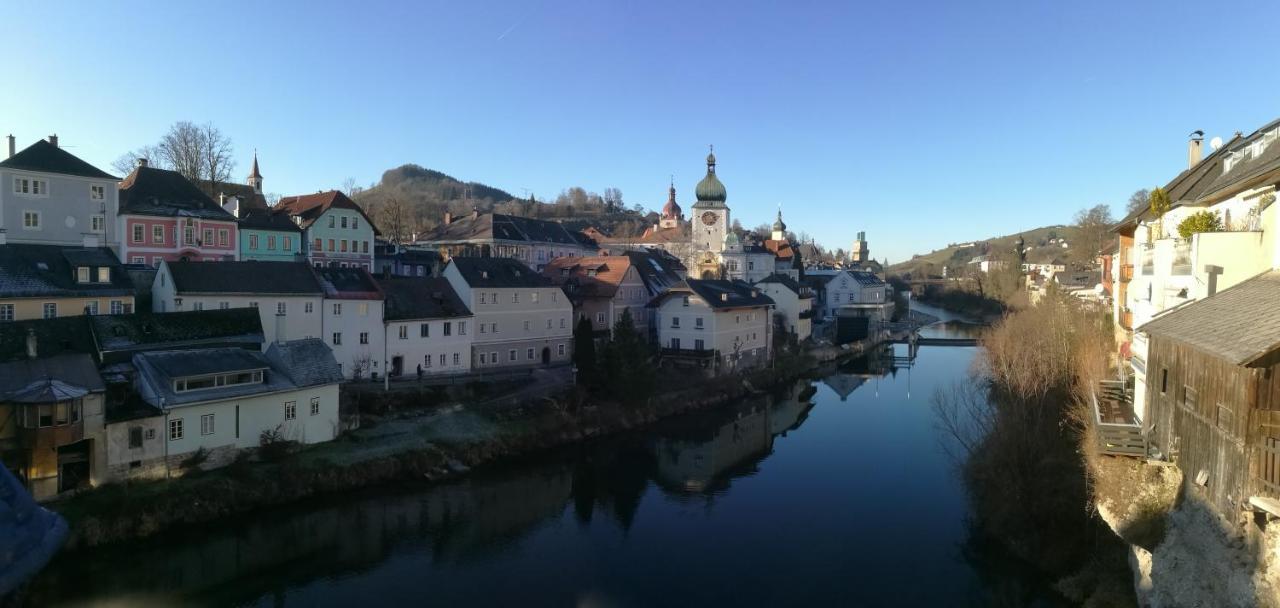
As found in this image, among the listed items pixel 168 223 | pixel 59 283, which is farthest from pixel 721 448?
pixel 168 223

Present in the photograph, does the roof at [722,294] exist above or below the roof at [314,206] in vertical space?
below

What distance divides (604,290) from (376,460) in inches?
737

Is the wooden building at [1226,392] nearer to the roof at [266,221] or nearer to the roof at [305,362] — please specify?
the roof at [305,362]

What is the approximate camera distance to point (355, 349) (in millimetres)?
26750

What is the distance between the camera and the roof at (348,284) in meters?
26.7

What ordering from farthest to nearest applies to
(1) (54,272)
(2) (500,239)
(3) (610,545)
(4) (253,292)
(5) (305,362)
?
(2) (500,239)
(4) (253,292)
(1) (54,272)
(5) (305,362)
(3) (610,545)

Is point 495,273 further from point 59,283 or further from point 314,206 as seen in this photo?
point 59,283

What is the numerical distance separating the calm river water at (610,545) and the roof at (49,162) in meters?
19.7

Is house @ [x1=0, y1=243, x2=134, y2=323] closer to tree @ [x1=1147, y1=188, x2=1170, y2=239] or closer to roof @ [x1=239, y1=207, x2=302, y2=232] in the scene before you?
roof @ [x1=239, y1=207, x2=302, y2=232]

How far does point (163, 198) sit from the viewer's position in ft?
104

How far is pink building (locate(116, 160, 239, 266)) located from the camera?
30.4m

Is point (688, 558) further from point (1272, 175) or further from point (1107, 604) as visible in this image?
point (1272, 175)

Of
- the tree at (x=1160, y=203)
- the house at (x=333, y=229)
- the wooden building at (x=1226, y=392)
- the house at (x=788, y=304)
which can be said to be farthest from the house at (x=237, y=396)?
the house at (x=788, y=304)

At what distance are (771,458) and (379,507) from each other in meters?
13.2
